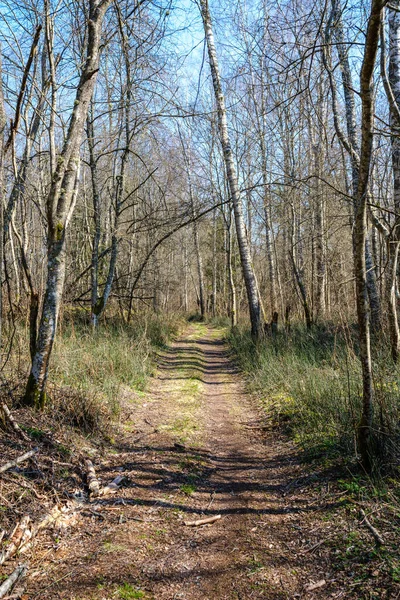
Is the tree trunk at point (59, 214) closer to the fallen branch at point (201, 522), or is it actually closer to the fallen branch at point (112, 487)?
the fallen branch at point (112, 487)

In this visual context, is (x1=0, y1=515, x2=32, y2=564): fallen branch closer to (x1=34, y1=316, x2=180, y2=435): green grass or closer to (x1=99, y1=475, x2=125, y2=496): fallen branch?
(x1=99, y1=475, x2=125, y2=496): fallen branch

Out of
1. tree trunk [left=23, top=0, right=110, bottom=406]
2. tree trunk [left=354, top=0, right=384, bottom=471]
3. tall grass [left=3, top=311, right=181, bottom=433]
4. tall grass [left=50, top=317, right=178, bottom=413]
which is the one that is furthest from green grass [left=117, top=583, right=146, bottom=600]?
tall grass [left=50, top=317, right=178, bottom=413]

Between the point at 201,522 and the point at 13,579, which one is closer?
the point at 13,579

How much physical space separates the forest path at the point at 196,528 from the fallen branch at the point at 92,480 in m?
0.10

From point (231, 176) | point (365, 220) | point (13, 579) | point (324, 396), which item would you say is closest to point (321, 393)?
point (324, 396)

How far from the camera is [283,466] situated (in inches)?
152

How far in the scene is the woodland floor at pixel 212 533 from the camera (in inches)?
87.0

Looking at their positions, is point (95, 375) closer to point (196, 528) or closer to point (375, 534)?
point (196, 528)

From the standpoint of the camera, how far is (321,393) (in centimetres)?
480

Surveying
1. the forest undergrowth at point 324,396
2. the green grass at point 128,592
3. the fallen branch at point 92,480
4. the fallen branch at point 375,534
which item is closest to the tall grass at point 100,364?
the fallen branch at point 92,480

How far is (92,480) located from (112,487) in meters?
0.18

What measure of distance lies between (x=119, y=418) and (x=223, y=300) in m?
24.4

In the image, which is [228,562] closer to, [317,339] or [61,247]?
[61,247]

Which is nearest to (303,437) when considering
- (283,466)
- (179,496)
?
(283,466)
